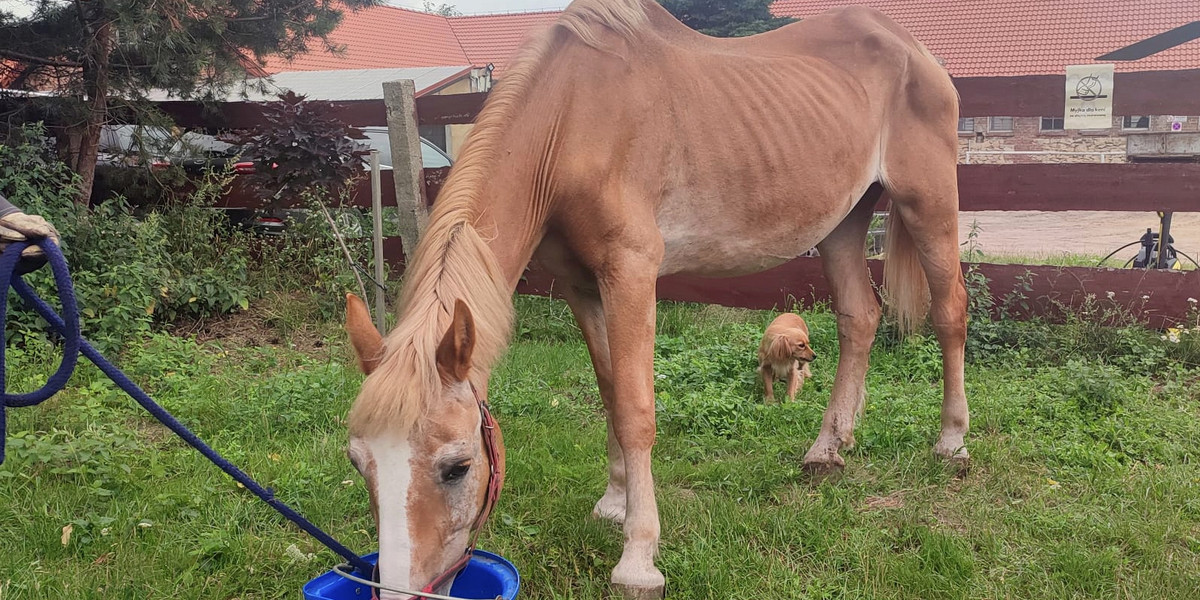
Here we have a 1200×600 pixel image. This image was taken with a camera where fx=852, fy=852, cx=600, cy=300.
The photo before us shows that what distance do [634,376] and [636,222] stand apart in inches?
20.6

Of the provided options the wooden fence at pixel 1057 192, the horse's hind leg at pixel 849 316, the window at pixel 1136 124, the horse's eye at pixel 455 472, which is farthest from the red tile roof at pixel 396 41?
the horse's eye at pixel 455 472

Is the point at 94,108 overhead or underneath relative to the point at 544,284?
overhead

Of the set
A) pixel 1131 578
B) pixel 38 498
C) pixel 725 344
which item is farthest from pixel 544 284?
pixel 1131 578

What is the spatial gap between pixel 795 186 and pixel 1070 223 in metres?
19.5

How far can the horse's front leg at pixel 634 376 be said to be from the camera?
2.85m

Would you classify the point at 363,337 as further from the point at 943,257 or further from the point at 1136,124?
the point at 1136,124

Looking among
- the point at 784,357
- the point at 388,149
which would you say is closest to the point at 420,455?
the point at 784,357

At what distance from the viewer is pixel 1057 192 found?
586 cm

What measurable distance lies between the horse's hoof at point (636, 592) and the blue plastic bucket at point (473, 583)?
45 cm

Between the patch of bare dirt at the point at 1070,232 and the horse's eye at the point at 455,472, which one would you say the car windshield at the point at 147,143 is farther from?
the patch of bare dirt at the point at 1070,232

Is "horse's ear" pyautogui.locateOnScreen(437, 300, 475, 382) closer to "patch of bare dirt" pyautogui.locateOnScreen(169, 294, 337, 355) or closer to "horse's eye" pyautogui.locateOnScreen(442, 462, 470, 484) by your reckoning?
"horse's eye" pyautogui.locateOnScreen(442, 462, 470, 484)

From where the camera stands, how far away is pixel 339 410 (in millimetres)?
4355

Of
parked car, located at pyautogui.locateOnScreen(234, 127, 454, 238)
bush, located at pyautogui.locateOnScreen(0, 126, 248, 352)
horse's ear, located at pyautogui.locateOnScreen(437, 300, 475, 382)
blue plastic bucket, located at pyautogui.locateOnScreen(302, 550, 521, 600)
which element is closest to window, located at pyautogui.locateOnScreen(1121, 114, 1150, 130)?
parked car, located at pyautogui.locateOnScreen(234, 127, 454, 238)

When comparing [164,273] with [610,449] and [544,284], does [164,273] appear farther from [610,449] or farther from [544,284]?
[610,449]
